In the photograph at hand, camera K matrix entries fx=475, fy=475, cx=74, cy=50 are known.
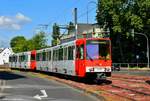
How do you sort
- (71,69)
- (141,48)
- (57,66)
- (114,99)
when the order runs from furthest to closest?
(141,48)
(57,66)
(71,69)
(114,99)

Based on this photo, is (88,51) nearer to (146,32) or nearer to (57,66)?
(57,66)

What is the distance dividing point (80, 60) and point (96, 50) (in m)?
1.36

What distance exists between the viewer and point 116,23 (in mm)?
89750

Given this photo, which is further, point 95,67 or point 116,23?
point 116,23

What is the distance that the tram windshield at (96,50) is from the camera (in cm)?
A: 3186

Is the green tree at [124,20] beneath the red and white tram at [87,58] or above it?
above

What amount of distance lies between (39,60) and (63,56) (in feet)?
56.4

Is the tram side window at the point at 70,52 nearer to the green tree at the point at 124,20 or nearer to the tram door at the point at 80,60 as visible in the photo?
the tram door at the point at 80,60

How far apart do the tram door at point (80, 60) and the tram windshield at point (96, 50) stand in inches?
17.9

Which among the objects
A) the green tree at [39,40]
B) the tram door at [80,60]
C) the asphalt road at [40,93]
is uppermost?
the green tree at [39,40]

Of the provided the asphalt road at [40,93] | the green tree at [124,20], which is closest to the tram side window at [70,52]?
the asphalt road at [40,93]

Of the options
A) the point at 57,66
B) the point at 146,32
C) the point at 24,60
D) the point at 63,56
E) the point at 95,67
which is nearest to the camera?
the point at 95,67

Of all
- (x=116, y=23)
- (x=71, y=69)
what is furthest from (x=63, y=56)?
(x=116, y=23)

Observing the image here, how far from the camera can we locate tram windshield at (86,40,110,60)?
3186 cm
